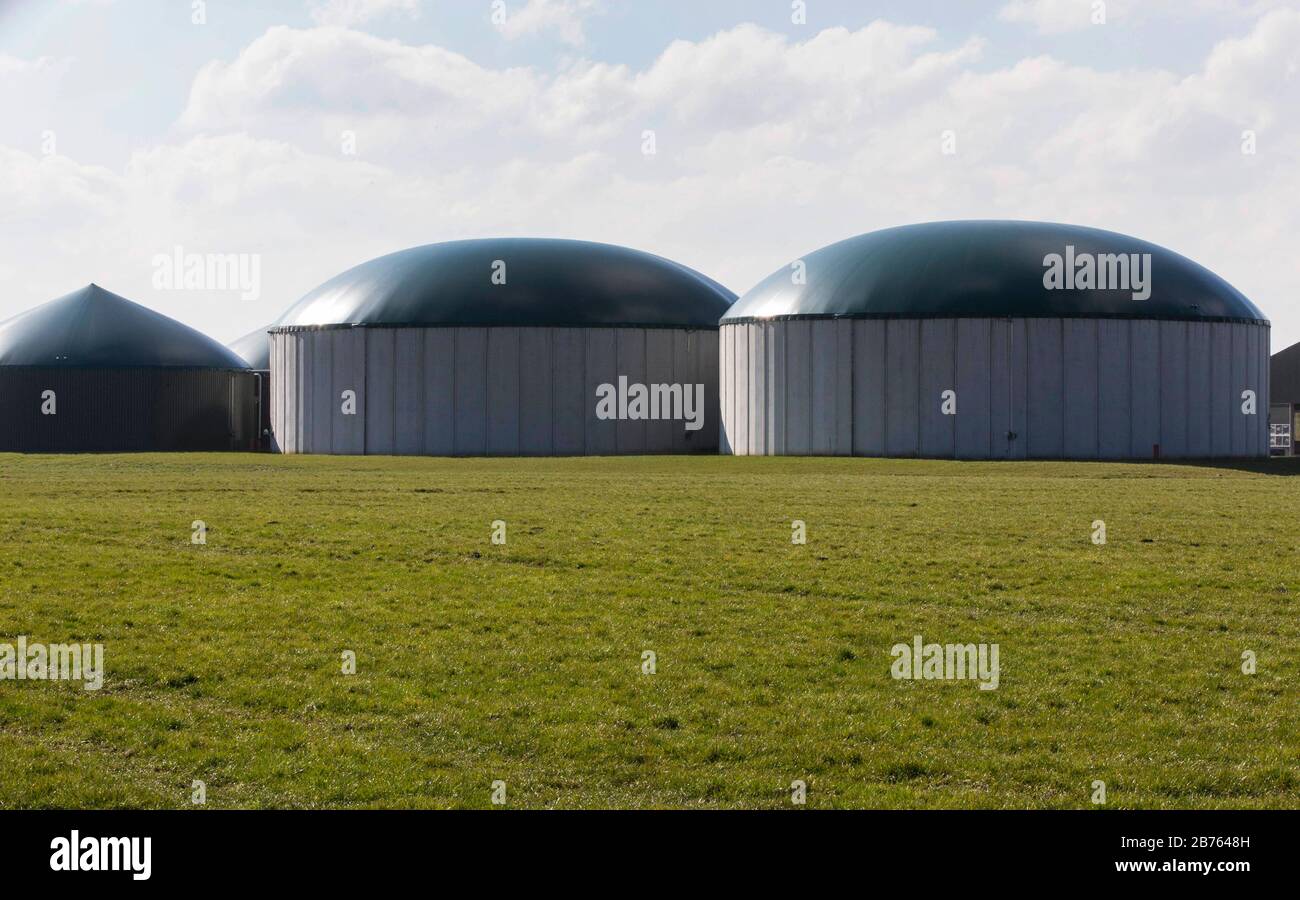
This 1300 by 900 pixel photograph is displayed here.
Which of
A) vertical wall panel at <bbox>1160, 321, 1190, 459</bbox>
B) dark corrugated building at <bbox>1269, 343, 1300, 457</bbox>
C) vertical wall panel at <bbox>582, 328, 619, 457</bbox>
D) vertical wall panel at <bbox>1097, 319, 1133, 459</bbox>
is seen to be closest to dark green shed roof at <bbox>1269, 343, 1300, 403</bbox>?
dark corrugated building at <bbox>1269, 343, 1300, 457</bbox>

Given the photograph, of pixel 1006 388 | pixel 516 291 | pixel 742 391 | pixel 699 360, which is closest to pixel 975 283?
pixel 1006 388

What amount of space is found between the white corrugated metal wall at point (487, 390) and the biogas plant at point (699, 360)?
11 centimetres

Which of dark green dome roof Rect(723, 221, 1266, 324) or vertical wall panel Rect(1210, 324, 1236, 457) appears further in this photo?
vertical wall panel Rect(1210, 324, 1236, 457)

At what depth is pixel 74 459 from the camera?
63.7 m

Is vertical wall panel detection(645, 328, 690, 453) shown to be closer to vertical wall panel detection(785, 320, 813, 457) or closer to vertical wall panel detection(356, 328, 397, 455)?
vertical wall panel detection(785, 320, 813, 457)

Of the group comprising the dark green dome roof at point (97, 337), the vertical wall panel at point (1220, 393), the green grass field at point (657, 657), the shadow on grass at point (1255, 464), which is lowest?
the green grass field at point (657, 657)

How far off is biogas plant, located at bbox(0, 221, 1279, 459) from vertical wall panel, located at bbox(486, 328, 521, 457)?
0.11m

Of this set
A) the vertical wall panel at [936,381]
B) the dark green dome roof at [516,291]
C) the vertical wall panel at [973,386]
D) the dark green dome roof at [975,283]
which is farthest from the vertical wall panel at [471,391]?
the vertical wall panel at [973,386]

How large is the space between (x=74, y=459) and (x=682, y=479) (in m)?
29.2

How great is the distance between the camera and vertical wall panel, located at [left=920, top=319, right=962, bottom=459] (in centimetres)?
6356

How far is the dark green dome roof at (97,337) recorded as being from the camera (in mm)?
82125

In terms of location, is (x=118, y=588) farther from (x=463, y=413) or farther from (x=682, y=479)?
(x=463, y=413)

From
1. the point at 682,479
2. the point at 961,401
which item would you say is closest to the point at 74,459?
the point at 682,479

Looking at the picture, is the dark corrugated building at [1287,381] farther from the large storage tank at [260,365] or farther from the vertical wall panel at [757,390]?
the large storage tank at [260,365]
